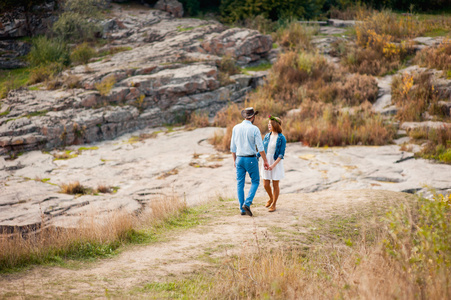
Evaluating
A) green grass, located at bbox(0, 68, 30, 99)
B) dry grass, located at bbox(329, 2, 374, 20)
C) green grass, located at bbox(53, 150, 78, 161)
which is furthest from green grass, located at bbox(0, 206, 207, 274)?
dry grass, located at bbox(329, 2, 374, 20)

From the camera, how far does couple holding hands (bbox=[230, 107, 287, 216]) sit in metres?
6.00

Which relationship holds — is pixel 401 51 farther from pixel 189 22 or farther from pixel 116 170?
pixel 116 170

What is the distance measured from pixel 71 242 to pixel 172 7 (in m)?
19.3

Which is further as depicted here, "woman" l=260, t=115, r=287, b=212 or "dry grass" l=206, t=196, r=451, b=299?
"woman" l=260, t=115, r=287, b=212

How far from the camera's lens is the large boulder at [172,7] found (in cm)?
2150

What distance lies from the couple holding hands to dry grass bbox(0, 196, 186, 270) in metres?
1.70

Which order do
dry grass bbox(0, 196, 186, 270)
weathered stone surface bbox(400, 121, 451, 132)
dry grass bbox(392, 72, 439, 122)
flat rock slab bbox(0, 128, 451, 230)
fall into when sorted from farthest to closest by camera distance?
1. dry grass bbox(392, 72, 439, 122)
2. weathered stone surface bbox(400, 121, 451, 132)
3. flat rock slab bbox(0, 128, 451, 230)
4. dry grass bbox(0, 196, 186, 270)

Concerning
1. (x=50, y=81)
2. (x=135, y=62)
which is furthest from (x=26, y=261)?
(x=135, y=62)

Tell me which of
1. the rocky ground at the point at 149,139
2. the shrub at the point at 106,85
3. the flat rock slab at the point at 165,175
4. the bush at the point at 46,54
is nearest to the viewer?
the flat rock slab at the point at 165,175

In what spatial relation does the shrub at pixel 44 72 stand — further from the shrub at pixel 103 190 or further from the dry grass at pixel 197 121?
the shrub at pixel 103 190

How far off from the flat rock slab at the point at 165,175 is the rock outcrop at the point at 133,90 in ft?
3.36

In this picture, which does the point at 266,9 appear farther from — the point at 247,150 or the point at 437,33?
the point at 247,150

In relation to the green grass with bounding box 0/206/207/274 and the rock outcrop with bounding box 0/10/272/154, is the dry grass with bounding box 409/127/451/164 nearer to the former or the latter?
the green grass with bounding box 0/206/207/274

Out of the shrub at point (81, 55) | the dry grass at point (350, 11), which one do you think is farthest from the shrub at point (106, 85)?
the dry grass at point (350, 11)
